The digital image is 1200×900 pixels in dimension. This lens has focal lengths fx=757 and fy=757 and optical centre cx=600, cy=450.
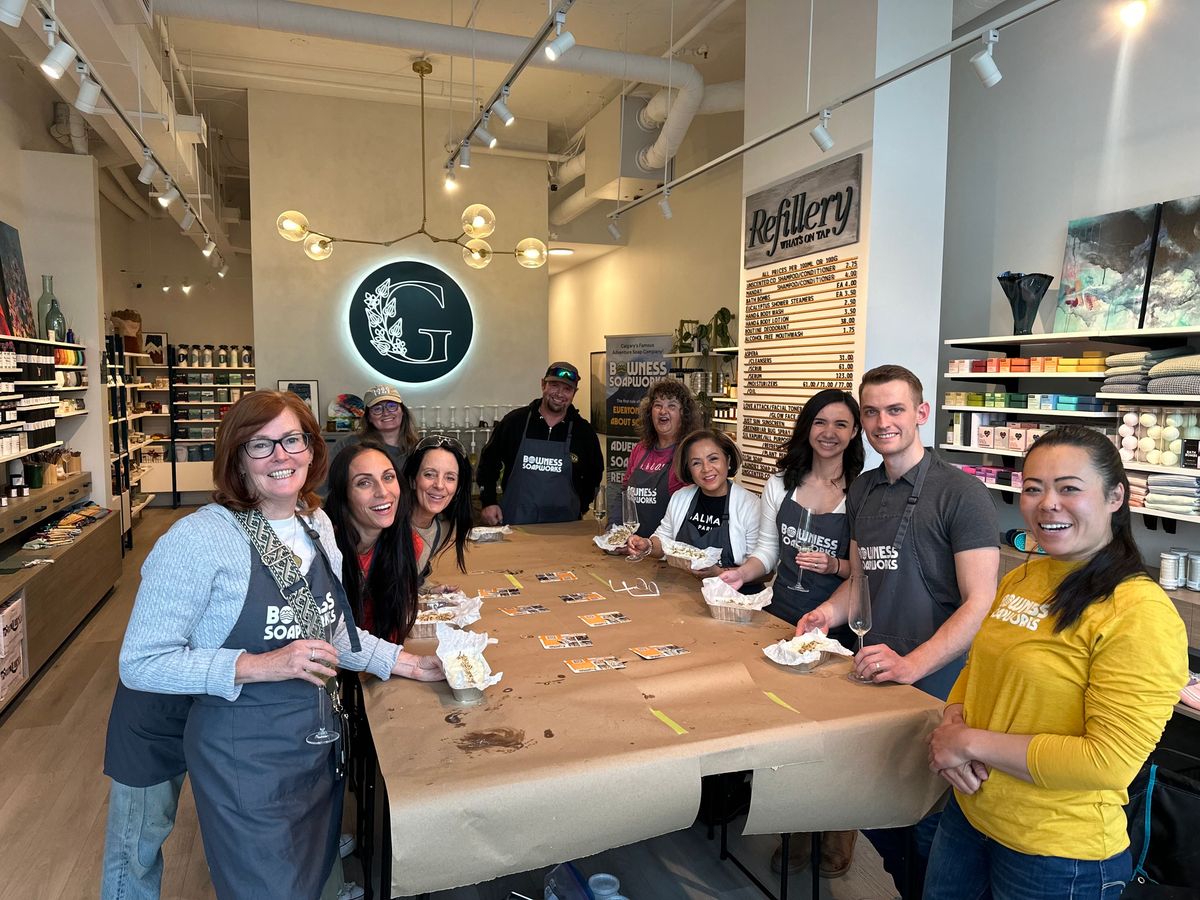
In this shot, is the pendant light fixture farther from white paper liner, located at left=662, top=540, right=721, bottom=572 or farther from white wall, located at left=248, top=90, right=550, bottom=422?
white paper liner, located at left=662, top=540, right=721, bottom=572

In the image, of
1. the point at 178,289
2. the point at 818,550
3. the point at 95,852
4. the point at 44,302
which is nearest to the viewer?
the point at 818,550

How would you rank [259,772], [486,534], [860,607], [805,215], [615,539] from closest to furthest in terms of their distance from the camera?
[259,772] < [860,607] < [615,539] < [486,534] < [805,215]

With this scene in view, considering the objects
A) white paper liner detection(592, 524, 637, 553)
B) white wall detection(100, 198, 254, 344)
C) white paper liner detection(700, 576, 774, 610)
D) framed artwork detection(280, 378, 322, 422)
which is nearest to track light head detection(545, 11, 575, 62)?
white paper liner detection(592, 524, 637, 553)

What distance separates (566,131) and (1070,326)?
683 cm

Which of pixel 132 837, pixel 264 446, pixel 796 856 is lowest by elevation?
pixel 796 856

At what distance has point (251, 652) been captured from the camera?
5.55ft

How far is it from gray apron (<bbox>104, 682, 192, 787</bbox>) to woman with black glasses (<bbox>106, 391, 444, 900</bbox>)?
30cm

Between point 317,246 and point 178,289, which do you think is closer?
point 317,246

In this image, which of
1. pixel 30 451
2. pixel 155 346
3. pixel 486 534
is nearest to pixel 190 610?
pixel 486 534

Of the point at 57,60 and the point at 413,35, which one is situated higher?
the point at 413,35

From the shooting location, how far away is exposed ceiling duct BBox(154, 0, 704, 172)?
5.04 m

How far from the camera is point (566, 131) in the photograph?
30.7 ft

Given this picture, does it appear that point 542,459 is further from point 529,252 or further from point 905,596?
point 529,252

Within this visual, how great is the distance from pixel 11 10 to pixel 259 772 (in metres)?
2.63
